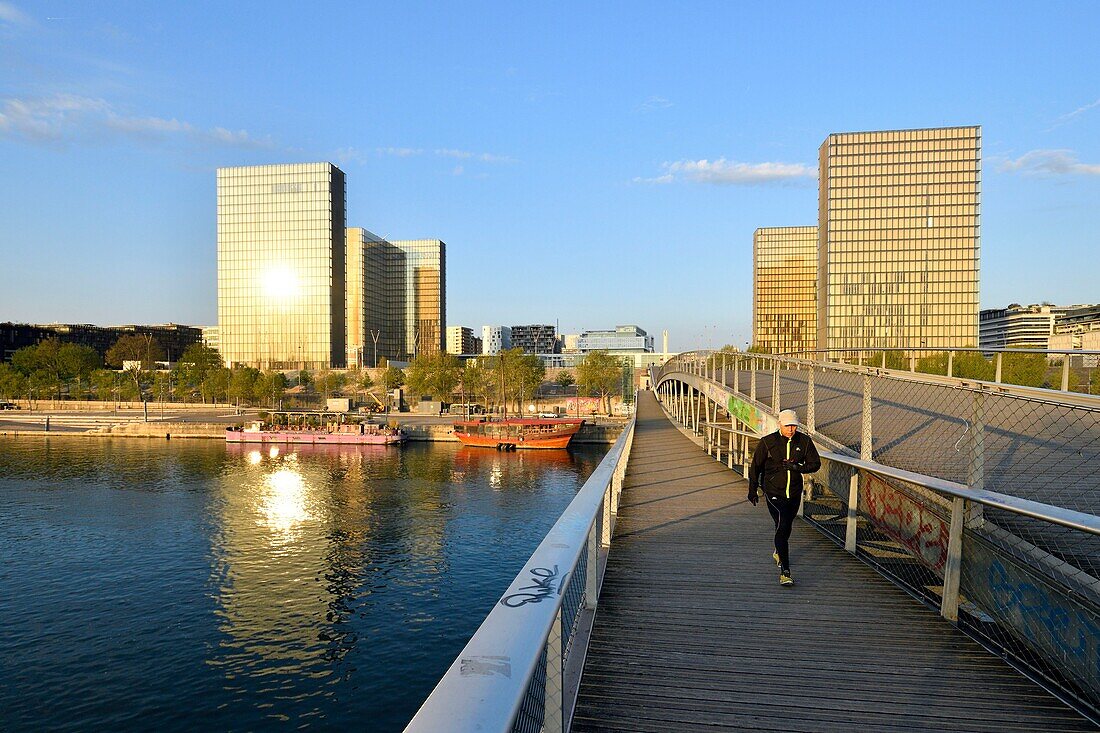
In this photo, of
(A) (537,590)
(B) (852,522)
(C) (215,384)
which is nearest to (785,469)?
(B) (852,522)

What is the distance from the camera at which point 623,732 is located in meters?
3.61

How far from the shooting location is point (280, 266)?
387ft

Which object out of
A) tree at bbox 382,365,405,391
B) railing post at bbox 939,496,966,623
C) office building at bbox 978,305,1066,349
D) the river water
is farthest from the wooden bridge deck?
office building at bbox 978,305,1066,349

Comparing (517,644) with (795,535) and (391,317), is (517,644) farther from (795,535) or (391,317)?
(391,317)

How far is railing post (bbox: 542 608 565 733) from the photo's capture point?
2.82 metres

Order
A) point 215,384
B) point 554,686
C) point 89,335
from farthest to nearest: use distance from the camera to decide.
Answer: point 89,335 → point 215,384 → point 554,686

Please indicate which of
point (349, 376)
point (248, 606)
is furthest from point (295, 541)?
point (349, 376)

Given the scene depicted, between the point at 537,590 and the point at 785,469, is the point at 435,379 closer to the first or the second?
the point at 785,469

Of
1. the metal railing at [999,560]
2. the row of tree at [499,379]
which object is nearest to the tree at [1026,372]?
the metal railing at [999,560]

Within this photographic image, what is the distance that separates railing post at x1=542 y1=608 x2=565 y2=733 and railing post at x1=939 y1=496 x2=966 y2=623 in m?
3.93

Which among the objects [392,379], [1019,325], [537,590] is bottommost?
[392,379]

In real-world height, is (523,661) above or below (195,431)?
above

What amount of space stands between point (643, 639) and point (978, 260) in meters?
123

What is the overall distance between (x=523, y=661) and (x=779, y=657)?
3.46m
